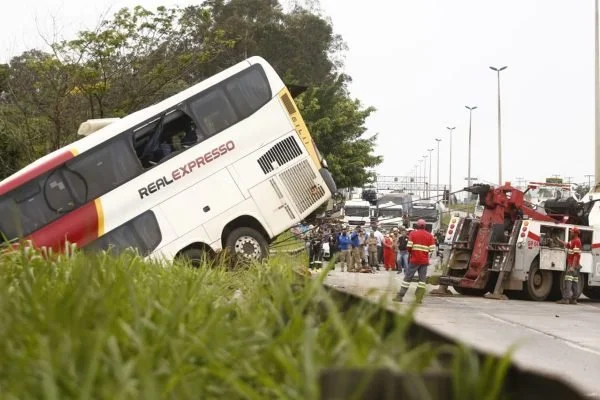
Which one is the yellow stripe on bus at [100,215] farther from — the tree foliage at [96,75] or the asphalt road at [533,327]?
the tree foliage at [96,75]

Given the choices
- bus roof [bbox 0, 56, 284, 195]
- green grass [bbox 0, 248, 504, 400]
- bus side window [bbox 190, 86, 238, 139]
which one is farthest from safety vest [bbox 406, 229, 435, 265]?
green grass [bbox 0, 248, 504, 400]

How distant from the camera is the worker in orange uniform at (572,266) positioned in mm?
22859

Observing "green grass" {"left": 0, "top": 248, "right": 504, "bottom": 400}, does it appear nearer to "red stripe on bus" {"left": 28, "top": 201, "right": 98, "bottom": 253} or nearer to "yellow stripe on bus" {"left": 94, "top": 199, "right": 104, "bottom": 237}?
"red stripe on bus" {"left": 28, "top": 201, "right": 98, "bottom": 253}

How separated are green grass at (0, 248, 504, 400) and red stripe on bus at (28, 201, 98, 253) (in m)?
14.0

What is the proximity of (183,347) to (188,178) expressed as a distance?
54.5 ft

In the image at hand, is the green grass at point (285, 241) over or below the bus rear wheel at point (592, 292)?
over

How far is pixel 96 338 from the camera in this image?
285 centimetres

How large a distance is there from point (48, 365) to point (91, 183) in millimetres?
16489

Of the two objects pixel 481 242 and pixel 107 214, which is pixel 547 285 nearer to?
pixel 481 242

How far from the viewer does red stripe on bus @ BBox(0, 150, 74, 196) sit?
1812cm

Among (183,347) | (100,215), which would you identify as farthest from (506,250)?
(183,347)

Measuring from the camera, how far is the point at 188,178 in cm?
1980

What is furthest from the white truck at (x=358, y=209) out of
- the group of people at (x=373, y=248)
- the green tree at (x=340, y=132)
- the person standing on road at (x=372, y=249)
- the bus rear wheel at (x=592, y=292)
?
the bus rear wheel at (x=592, y=292)

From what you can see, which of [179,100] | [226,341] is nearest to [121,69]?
[179,100]
